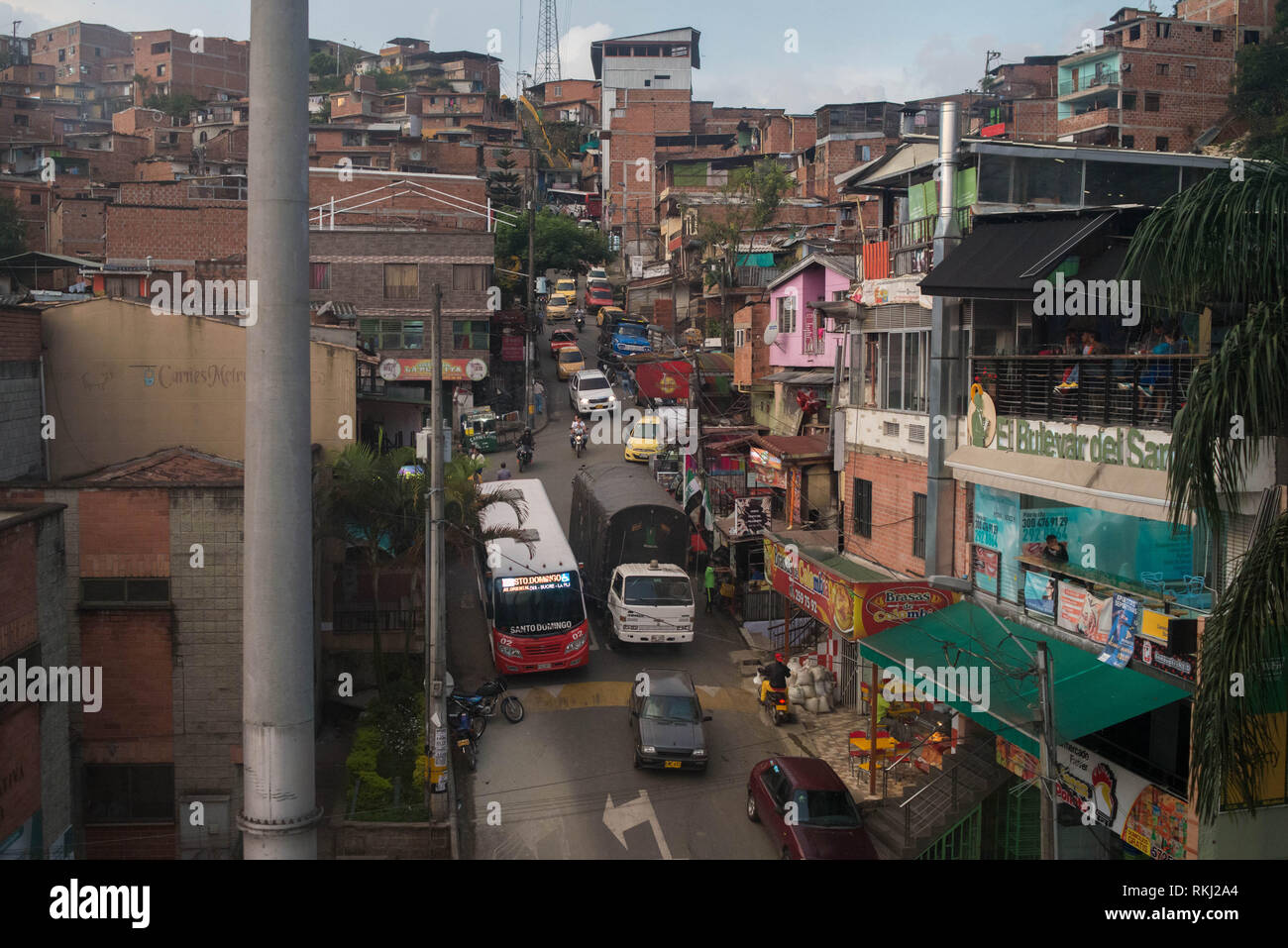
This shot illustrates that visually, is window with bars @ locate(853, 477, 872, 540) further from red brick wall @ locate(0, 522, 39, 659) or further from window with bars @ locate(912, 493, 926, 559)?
red brick wall @ locate(0, 522, 39, 659)

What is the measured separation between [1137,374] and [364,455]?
48.8 ft

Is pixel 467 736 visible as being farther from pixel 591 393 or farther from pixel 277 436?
pixel 591 393

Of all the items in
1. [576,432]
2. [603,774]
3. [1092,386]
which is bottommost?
[603,774]

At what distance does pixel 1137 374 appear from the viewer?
12.9 m

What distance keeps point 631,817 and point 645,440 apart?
77.9 ft

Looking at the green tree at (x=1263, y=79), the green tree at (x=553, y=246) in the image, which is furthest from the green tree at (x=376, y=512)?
the green tree at (x=1263, y=79)

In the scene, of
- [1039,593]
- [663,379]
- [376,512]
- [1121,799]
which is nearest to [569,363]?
[663,379]

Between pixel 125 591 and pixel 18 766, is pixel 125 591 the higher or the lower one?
the higher one

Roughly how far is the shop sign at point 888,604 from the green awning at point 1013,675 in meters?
0.21

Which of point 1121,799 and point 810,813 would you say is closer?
point 1121,799

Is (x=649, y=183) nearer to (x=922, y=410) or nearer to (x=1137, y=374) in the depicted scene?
(x=922, y=410)

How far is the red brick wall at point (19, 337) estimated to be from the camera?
19891mm

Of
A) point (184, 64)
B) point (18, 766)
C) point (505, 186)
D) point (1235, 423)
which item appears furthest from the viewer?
point (184, 64)

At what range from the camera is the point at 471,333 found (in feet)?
154
